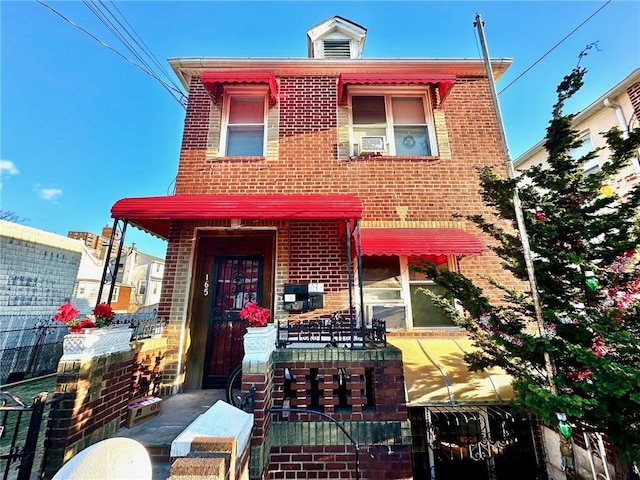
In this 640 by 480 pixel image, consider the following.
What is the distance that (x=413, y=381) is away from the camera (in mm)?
4297

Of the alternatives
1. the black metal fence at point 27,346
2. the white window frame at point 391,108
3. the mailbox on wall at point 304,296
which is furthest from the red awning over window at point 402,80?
the black metal fence at point 27,346

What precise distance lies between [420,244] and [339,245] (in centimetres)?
161

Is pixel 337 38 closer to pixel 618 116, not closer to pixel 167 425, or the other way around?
pixel 618 116

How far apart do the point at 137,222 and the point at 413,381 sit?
5592mm

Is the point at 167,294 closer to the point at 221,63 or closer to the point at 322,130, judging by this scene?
the point at 322,130

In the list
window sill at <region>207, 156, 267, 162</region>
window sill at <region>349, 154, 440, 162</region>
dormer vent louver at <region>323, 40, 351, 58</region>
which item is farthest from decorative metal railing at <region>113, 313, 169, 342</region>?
dormer vent louver at <region>323, 40, 351, 58</region>

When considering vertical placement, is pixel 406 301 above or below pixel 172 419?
above

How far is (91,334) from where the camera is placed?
3.34 m

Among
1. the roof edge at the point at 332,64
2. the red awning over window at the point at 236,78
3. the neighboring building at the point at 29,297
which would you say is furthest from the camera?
the neighboring building at the point at 29,297

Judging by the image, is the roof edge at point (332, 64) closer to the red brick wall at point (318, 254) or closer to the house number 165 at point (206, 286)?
the red brick wall at point (318, 254)

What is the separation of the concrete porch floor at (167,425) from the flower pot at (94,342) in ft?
3.59

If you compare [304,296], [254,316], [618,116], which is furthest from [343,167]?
[618,116]

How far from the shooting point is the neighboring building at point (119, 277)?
19.0m

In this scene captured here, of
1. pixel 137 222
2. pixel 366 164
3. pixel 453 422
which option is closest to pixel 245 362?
pixel 137 222
